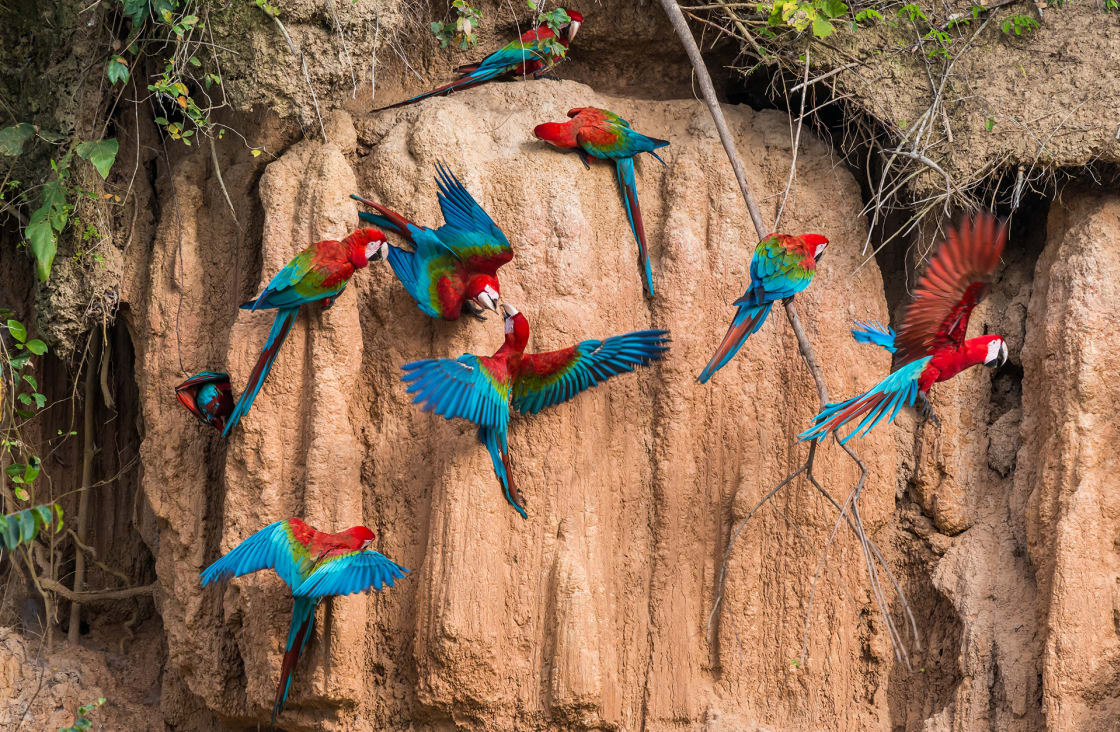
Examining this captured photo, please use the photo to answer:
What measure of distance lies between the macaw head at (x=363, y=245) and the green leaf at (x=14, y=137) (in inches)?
48.1

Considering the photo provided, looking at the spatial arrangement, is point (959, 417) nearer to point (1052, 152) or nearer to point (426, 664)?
point (1052, 152)

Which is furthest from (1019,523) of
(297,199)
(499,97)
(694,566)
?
(297,199)

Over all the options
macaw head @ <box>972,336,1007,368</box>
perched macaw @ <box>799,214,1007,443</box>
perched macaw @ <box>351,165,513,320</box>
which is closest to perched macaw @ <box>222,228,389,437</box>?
perched macaw @ <box>351,165,513,320</box>

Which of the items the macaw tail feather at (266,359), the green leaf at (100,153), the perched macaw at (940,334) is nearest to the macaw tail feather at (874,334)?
the perched macaw at (940,334)

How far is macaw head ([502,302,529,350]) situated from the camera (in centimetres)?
335

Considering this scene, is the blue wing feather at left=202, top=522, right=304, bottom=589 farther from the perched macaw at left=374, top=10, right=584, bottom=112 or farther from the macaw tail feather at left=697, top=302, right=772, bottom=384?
the perched macaw at left=374, top=10, right=584, bottom=112

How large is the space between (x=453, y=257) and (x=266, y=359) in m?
0.64

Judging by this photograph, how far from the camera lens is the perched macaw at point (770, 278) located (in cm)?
323

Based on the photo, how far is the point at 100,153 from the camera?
3.69 metres

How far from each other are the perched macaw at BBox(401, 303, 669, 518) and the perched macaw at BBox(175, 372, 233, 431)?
2.18 feet

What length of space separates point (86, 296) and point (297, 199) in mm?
828

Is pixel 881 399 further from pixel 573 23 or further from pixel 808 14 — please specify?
pixel 573 23

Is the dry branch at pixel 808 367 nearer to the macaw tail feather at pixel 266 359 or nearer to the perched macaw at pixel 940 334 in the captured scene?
the perched macaw at pixel 940 334

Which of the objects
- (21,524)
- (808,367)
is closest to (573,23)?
(808,367)
